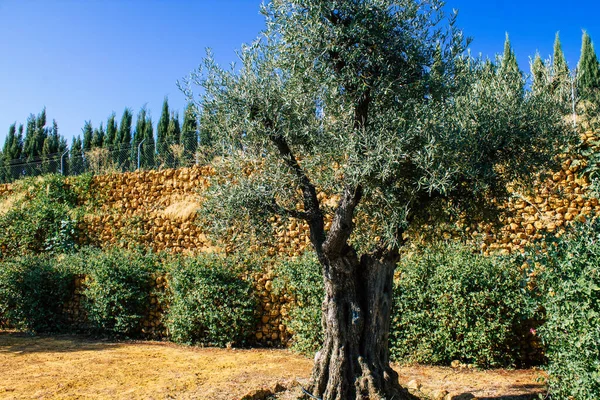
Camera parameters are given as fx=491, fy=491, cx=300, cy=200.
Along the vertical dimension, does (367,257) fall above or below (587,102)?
below

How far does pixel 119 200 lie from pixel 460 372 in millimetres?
12895

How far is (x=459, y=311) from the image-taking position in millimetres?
7828

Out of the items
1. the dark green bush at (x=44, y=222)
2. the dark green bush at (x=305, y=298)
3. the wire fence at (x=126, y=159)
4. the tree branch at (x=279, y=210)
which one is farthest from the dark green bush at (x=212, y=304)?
the dark green bush at (x=44, y=222)

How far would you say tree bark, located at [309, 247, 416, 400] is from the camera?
575 cm

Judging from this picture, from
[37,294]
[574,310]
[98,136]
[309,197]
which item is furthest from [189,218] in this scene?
[98,136]

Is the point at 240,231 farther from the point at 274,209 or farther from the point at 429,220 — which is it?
the point at 429,220

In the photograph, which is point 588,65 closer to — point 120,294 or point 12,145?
point 120,294

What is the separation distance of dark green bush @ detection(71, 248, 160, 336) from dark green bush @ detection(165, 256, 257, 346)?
1.11 m

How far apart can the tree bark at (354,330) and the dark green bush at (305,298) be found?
2.86m

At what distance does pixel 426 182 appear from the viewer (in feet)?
15.6

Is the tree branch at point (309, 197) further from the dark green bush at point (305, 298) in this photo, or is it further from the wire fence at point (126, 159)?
the wire fence at point (126, 159)

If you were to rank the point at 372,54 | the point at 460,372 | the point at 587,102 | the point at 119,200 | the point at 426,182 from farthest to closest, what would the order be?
the point at 119,200, the point at 587,102, the point at 460,372, the point at 372,54, the point at 426,182

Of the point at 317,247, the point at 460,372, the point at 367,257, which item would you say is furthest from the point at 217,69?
the point at 460,372

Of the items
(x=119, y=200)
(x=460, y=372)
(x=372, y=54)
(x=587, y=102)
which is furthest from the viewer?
(x=119, y=200)
